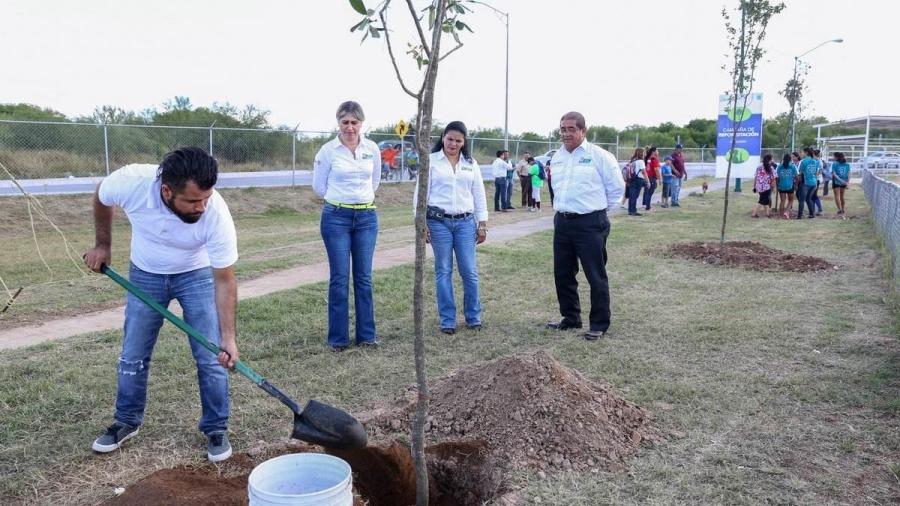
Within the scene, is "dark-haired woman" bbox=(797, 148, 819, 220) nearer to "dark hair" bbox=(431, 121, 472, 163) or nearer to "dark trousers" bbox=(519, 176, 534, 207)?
"dark trousers" bbox=(519, 176, 534, 207)

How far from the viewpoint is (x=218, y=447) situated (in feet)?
11.7

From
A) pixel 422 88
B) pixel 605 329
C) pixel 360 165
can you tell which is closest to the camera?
pixel 422 88

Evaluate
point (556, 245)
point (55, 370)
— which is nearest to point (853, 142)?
point (556, 245)

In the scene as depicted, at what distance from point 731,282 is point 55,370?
23.1 feet

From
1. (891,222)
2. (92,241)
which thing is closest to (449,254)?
(891,222)

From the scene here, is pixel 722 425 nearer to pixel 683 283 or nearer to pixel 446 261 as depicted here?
pixel 446 261

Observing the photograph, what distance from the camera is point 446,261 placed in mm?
5848

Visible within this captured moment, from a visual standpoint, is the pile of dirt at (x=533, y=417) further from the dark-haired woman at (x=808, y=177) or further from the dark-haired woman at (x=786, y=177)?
the dark-haired woman at (x=808, y=177)

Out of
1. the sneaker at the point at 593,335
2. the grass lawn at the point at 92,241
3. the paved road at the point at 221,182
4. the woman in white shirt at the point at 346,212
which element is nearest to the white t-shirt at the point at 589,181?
the sneaker at the point at 593,335

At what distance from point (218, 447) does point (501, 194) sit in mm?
15425

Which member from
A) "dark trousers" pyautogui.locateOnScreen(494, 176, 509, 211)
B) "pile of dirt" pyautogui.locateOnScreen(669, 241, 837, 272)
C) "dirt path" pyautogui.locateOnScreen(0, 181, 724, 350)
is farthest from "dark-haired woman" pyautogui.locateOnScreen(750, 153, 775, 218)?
"dirt path" pyautogui.locateOnScreen(0, 181, 724, 350)

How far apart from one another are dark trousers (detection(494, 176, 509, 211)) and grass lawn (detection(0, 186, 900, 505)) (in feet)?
32.4

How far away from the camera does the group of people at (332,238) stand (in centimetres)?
324

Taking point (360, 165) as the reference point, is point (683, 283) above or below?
below
